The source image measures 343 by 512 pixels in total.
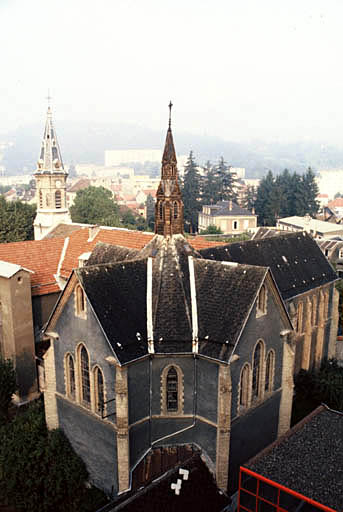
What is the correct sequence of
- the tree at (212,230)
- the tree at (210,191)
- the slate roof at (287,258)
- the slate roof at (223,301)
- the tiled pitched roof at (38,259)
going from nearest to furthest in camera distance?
the slate roof at (223,301)
the slate roof at (287,258)
the tiled pitched roof at (38,259)
the tree at (212,230)
the tree at (210,191)

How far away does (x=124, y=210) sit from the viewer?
521 feet

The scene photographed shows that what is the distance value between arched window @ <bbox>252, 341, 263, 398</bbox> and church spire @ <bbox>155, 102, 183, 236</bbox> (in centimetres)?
954

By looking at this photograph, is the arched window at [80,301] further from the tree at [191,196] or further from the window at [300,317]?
the tree at [191,196]

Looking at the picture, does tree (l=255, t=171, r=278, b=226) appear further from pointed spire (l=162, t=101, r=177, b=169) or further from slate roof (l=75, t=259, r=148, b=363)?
slate roof (l=75, t=259, r=148, b=363)

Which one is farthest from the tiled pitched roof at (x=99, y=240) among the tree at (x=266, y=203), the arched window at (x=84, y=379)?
the tree at (x=266, y=203)

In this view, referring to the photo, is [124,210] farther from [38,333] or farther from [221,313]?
[221,313]

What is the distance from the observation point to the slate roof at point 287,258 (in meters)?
38.5

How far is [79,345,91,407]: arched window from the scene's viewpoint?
91.2 ft

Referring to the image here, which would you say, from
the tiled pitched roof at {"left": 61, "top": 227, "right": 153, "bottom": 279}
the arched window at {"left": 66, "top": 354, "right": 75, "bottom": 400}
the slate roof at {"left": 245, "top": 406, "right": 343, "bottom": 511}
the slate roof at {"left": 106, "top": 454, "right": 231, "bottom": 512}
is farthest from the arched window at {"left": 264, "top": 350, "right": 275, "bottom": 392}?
the tiled pitched roof at {"left": 61, "top": 227, "right": 153, "bottom": 279}

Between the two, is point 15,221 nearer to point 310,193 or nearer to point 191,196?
point 191,196

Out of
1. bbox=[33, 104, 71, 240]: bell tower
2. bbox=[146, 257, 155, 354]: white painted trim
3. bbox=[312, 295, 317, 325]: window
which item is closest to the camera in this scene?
bbox=[146, 257, 155, 354]: white painted trim

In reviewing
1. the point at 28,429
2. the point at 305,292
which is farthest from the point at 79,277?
the point at 305,292

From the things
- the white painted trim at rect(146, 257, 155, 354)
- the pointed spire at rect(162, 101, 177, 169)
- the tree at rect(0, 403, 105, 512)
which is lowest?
the tree at rect(0, 403, 105, 512)

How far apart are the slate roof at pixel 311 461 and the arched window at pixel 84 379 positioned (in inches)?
429
